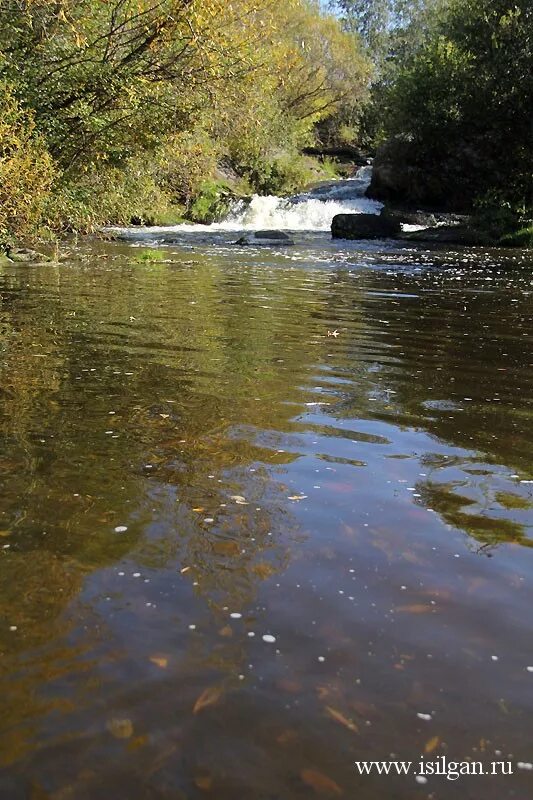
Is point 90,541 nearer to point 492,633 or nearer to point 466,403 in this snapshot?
point 492,633

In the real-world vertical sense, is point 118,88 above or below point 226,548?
above

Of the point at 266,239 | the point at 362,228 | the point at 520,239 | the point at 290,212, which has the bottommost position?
the point at 520,239

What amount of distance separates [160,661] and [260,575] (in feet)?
2.69

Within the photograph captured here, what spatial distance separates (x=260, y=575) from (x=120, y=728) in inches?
46.9

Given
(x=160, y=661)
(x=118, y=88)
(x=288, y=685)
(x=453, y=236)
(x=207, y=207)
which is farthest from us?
(x=207, y=207)

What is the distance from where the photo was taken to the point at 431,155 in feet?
127

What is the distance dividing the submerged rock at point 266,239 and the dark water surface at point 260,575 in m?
20.9

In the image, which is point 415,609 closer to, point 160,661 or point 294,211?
point 160,661

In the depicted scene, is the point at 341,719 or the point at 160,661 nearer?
the point at 341,719

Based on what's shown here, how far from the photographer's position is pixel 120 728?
8.32 ft


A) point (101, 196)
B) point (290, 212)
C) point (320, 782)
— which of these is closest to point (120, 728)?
point (320, 782)

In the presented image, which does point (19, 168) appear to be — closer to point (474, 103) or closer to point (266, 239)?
point (266, 239)

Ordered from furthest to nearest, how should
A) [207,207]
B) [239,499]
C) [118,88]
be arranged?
[207,207]
[118,88]
[239,499]

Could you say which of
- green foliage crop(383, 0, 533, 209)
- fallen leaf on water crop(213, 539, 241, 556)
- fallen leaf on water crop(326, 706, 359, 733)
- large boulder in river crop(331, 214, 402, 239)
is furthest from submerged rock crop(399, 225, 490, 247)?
fallen leaf on water crop(326, 706, 359, 733)
